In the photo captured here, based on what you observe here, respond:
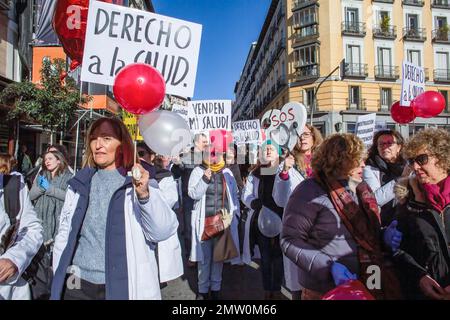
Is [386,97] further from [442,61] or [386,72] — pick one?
[442,61]

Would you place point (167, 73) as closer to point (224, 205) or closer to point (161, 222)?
point (161, 222)

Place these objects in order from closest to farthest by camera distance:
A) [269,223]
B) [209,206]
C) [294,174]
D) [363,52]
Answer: [294,174], [269,223], [209,206], [363,52]

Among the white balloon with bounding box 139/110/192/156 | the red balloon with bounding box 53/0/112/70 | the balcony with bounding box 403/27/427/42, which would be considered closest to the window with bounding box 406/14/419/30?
the balcony with bounding box 403/27/427/42

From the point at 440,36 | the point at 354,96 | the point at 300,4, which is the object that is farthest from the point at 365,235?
the point at 440,36

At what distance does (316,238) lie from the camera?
2.15 m

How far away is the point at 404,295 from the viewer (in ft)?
6.78

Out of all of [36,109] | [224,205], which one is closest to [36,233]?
[224,205]

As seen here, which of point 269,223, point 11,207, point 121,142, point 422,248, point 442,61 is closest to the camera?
point 422,248

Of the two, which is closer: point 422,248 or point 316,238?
point 422,248

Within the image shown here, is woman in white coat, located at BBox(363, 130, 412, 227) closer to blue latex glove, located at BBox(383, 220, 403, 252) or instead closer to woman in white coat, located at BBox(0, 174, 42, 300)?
blue latex glove, located at BBox(383, 220, 403, 252)

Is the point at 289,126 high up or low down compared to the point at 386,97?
down

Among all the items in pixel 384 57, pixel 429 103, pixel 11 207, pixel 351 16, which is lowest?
pixel 11 207

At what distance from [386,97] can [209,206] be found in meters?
29.4

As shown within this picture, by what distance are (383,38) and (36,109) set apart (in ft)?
93.7
